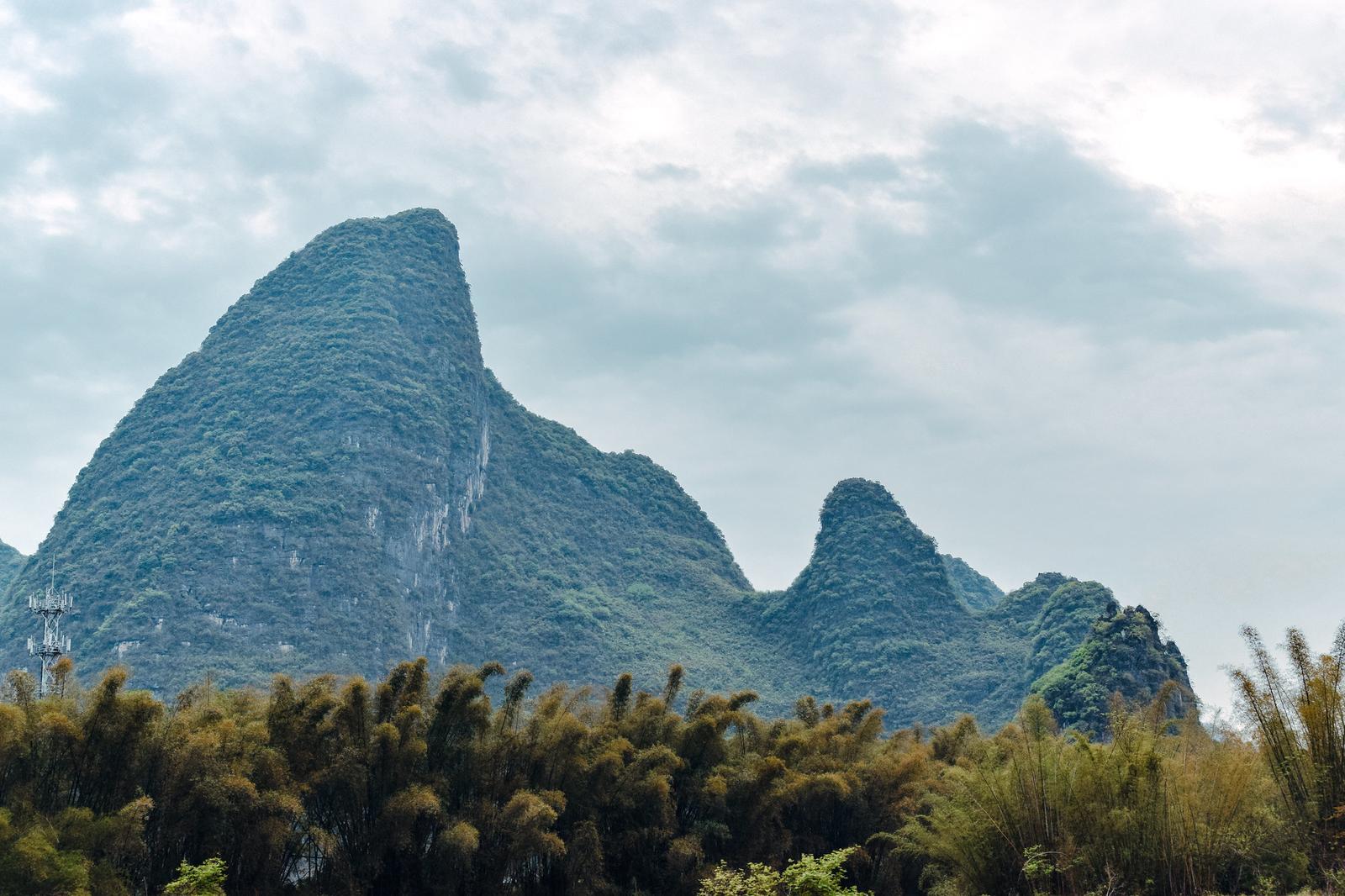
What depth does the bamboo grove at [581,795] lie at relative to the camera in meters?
15.0

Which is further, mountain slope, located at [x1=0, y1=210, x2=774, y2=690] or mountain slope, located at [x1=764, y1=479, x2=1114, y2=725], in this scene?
mountain slope, located at [x1=764, y1=479, x2=1114, y2=725]

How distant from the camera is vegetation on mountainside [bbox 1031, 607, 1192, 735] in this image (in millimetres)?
41562

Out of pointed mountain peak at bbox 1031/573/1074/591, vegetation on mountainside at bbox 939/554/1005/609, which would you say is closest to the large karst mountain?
pointed mountain peak at bbox 1031/573/1074/591

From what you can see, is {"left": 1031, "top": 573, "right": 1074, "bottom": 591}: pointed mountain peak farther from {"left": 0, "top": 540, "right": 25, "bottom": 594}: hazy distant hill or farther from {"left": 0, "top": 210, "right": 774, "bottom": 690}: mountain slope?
{"left": 0, "top": 540, "right": 25, "bottom": 594}: hazy distant hill

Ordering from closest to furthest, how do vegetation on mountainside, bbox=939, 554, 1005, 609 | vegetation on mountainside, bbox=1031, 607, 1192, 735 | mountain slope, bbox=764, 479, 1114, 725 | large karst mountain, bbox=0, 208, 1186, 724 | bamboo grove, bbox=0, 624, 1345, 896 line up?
bamboo grove, bbox=0, 624, 1345, 896, vegetation on mountainside, bbox=1031, 607, 1192, 735, large karst mountain, bbox=0, 208, 1186, 724, mountain slope, bbox=764, 479, 1114, 725, vegetation on mountainside, bbox=939, 554, 1005, 609

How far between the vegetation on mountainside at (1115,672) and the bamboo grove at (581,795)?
22423 mm

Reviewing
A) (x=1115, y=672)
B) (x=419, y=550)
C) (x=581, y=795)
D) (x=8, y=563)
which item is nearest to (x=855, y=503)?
(x=419, y=550)

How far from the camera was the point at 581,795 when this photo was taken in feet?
61.3

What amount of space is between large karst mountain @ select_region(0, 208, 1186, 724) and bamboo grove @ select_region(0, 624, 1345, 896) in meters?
39.0

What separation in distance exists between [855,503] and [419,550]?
993 inches

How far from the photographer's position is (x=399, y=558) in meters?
70.6

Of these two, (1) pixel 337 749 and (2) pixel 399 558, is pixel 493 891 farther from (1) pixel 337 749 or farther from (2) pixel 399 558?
(2) pixel 399 558

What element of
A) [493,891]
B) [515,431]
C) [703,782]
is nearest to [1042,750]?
[703,782]

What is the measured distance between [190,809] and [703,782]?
7369 millimetres
